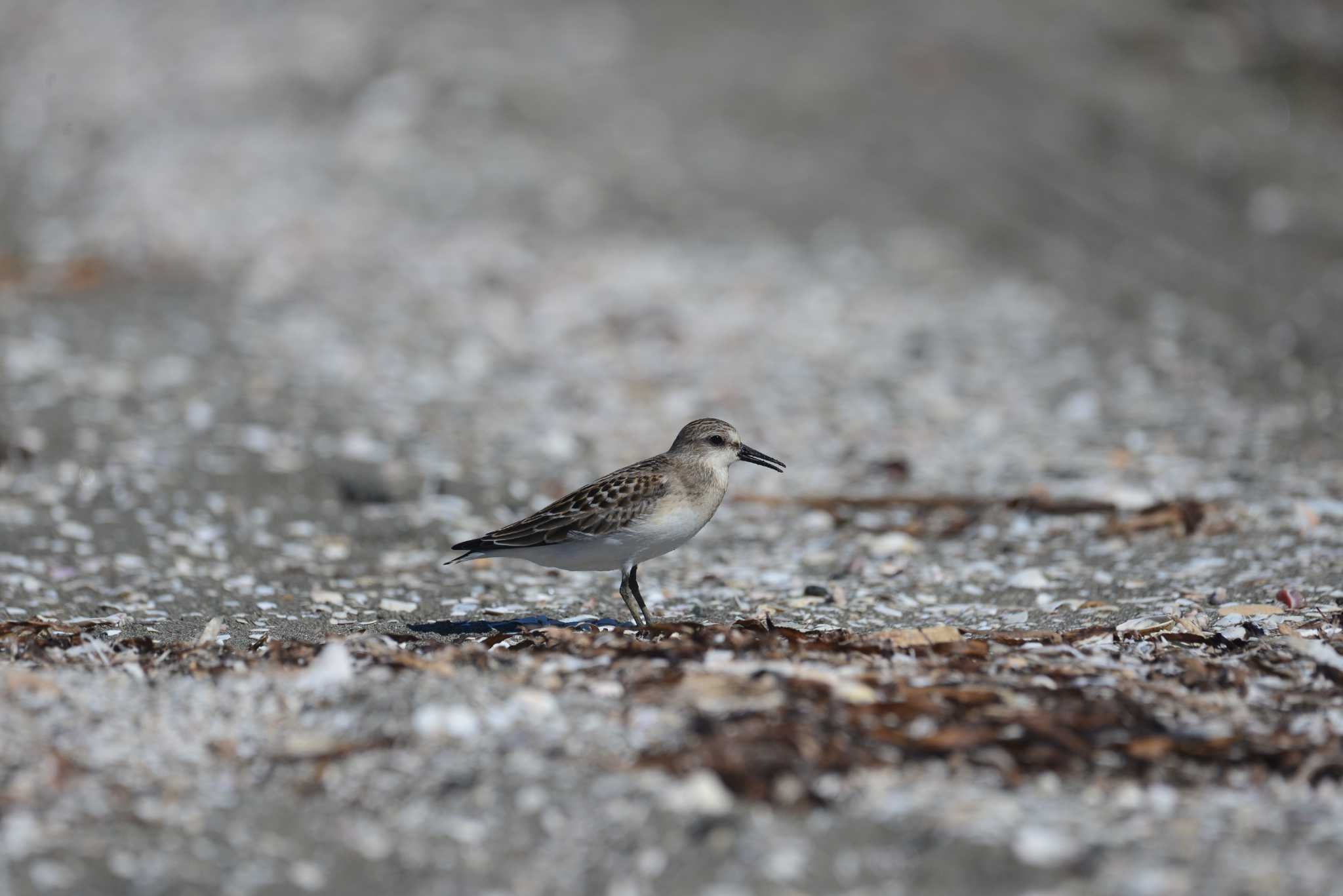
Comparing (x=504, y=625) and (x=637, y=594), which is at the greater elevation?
(x=637, y=594)

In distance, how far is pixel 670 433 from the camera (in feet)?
31.9

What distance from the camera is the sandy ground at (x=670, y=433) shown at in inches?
151

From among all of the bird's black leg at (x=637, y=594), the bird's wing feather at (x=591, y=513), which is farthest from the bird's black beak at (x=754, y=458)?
the bird's black leg at (x=637, y=594)

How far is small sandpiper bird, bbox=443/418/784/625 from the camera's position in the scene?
18.7 feet

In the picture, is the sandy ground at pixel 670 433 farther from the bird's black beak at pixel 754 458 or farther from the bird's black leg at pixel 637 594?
the bird's black beak at pixel 754 458

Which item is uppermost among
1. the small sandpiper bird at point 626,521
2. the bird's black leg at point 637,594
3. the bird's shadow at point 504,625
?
the small sandpiper bird at point 626,521

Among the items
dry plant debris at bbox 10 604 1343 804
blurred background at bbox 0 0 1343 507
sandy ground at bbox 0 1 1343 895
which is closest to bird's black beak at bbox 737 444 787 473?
sandy ground at bbox 0 1 1343 895

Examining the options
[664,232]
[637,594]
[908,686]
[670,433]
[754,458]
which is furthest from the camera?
[664,232]

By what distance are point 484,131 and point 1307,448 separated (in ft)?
28.6

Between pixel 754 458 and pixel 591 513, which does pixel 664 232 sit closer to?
pixel 754 458

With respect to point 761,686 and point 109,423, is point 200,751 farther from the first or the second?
point 109,423

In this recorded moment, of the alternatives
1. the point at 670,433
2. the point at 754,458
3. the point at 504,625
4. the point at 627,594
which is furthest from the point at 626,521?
the point at 670,433

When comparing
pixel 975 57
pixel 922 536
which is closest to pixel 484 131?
pixel 975 57

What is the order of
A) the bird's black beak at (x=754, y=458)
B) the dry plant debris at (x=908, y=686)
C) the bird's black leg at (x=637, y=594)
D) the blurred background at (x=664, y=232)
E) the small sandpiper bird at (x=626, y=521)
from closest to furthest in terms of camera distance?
the dry plant debris at (x=908, y=686) < the small sandpiper bird at (x=626, y=521) < the bird's black leg at (x=637, y=594) < the bird's black beak at (x=754, y=458) < the blurred background at (x=664, y=232)
